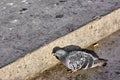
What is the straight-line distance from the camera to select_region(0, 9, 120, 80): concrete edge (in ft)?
14.1

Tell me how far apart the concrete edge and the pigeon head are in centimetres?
5

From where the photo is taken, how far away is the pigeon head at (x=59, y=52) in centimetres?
459

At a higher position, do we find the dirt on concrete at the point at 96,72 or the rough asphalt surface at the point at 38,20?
the rough asphalt surface at the point at 38,20

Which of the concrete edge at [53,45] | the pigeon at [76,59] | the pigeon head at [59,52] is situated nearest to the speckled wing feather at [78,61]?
the pigeon at [76,59]

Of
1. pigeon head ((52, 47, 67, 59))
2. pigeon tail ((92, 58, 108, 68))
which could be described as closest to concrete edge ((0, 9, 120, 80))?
pigeon head ((52, 47, 67, 59))

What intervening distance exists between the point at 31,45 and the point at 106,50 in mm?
1020

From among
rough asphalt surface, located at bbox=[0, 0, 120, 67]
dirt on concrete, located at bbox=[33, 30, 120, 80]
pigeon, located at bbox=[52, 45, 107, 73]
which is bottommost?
dirt on concrete, located at bbox=[33, 30, 120, 80]

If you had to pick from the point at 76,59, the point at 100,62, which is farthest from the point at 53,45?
the point at 100,62

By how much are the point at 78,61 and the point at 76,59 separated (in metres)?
0.03

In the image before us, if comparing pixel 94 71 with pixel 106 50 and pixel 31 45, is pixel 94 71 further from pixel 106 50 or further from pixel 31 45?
pixel 31 45

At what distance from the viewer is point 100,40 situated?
203 inches

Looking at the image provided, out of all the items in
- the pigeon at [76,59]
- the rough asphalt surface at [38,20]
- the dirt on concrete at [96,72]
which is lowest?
the dirt on concrete at [96,72]

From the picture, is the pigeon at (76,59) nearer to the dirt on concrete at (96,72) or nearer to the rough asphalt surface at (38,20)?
the dirt on concrete at (96,72)

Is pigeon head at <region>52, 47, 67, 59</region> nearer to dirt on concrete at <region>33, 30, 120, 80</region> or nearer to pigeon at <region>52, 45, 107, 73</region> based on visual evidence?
pigeon at <region>52, 45, 107, 73</region>
